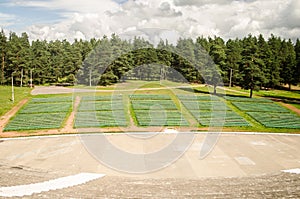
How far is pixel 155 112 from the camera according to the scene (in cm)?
3731

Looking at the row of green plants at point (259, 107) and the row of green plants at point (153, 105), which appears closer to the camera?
the row of green plants at point (153, 105)

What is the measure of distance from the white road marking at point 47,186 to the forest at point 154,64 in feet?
63.8

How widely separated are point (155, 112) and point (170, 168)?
61.2 ft

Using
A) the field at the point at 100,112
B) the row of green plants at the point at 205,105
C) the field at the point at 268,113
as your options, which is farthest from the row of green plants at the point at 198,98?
the field at the point at 100,112

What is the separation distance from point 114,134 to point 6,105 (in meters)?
19.2

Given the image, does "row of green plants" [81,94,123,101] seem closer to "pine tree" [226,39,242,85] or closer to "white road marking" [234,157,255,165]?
"white road marking" [234,157,255,165]

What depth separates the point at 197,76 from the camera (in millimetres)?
54781

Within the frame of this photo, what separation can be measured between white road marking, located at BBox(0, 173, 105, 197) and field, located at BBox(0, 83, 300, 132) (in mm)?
13436

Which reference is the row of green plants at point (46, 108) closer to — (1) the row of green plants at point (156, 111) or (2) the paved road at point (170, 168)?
(1) the row of green plants at point (156, 111)

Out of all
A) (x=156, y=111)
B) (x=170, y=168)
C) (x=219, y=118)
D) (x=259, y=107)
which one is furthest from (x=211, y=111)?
(x=170, y=168)

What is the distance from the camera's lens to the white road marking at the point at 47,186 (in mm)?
14227

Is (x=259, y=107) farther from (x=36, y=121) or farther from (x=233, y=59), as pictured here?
(x=36, y=121)

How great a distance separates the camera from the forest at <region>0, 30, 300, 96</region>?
1797 inches

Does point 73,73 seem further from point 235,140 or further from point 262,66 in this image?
point 235,140
